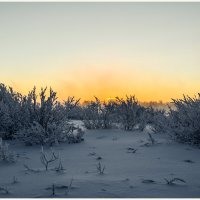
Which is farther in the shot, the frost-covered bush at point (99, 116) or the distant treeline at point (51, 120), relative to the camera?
the frost-covered bush at point (99, 116)

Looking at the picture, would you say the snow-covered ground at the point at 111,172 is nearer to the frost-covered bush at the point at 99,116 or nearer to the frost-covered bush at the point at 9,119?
the frost-covered bush at the point at 9,119

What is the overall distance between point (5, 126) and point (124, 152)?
286cm

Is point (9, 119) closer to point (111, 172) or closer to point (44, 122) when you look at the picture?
point (44, 122)

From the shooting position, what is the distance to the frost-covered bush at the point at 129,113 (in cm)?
832

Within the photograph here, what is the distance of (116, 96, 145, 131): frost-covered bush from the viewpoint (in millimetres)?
8320

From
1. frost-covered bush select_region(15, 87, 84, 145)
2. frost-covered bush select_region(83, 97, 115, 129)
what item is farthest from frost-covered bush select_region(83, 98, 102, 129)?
frost-covered bush select_region(15, 87, 84, 145)

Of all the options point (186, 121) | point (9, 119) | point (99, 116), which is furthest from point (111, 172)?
point (99, 116)

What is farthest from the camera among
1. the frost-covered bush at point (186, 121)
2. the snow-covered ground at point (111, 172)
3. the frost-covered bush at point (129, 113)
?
the frost-covered bush at point (129, 113)

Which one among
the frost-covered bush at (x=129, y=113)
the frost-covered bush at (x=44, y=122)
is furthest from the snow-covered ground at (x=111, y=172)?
the frost-covered bush at (x=129, y=113)

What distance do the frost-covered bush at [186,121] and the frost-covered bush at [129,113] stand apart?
1879 mm

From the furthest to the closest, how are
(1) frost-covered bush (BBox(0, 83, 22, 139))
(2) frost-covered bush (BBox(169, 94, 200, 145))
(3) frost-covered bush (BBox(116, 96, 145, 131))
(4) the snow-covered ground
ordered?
(3) frost-covered bush (BBox(116, 96, 145, 131))
(1) frost-covered bush (BBox(0, 83, 22, 139))
(2) frost-covered bush (BBox(169, 94, 200, 145))
(4) the snow-covered ground

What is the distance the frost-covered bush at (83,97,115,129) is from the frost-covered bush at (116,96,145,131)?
264mm

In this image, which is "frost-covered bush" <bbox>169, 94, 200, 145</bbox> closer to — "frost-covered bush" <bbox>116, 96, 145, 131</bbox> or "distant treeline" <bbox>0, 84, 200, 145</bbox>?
"distant treeline" <bbox>0, 84, 200, 145</bbox>

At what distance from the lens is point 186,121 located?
19.5 ft
